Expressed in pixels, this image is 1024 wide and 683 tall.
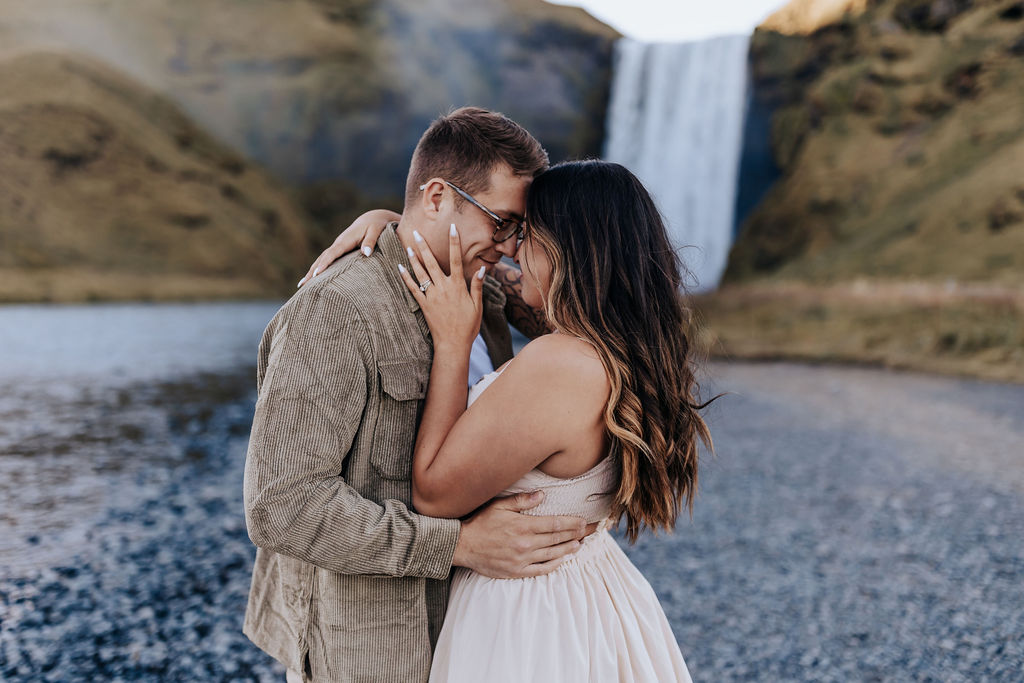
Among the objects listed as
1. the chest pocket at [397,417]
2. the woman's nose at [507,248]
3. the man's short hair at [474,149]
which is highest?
the man's short hair at [474,149]

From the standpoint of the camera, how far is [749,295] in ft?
96.2

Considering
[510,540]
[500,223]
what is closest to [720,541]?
[510,540]

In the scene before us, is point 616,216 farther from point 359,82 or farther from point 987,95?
point 359,82

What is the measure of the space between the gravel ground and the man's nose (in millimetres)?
1331

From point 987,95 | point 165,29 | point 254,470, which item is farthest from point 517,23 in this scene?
point 254,470

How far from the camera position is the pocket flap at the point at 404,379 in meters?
2.10

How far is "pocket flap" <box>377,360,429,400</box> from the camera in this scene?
6.89ft

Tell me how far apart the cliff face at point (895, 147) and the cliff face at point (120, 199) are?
36.4 m

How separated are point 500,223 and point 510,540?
3.28ft

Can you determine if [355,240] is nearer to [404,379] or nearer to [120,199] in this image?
[404,379]

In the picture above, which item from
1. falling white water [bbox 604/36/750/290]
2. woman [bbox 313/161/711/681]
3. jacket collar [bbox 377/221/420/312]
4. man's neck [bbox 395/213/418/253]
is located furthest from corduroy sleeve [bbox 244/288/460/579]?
falling white water [bbox 604/36/750/290]

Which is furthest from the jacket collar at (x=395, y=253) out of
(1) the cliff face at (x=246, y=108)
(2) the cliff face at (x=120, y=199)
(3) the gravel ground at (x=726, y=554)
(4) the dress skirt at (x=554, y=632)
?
(1) the cliff face at (x=246, y=108)

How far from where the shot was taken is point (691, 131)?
4788cm

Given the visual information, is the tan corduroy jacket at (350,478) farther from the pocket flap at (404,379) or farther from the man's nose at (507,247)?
the man's nose at (507,247)
